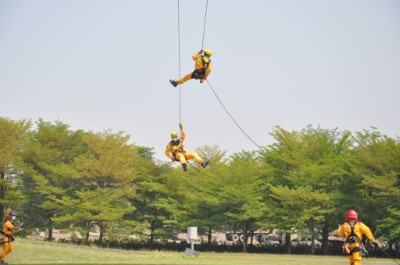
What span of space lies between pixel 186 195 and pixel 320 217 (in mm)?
13301

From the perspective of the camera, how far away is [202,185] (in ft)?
176

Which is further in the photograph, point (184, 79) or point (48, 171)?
point (48, 171)

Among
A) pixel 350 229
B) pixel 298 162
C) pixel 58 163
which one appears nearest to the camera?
pixel 350 229

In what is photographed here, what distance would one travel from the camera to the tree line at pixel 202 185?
4497 cm

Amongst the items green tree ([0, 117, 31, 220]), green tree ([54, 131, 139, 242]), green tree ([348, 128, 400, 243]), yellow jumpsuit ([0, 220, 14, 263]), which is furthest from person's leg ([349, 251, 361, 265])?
green tree ([0, 117, 31, 220])

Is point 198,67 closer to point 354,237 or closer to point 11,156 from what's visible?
point 354,237

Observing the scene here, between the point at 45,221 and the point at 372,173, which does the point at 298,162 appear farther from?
the point at 45,221

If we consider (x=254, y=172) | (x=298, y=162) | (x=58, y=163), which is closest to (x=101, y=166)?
(x=58, y=163)

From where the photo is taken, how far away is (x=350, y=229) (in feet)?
53.1

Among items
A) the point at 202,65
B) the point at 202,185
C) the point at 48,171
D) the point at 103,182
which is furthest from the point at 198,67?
the point at 48,171

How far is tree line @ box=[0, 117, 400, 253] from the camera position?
1770 inches

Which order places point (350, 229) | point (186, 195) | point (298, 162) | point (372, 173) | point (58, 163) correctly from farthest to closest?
point (58, 163) < point (186, 195) < point (298, 162) < point (372, 173) < point (350, 229)

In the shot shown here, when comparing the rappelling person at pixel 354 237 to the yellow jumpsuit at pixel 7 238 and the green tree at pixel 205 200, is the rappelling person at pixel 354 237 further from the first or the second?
the green tree at pixel 205 200

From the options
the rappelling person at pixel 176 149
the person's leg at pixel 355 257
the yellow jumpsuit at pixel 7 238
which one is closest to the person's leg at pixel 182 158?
the rappelling person at pixel 176 149
